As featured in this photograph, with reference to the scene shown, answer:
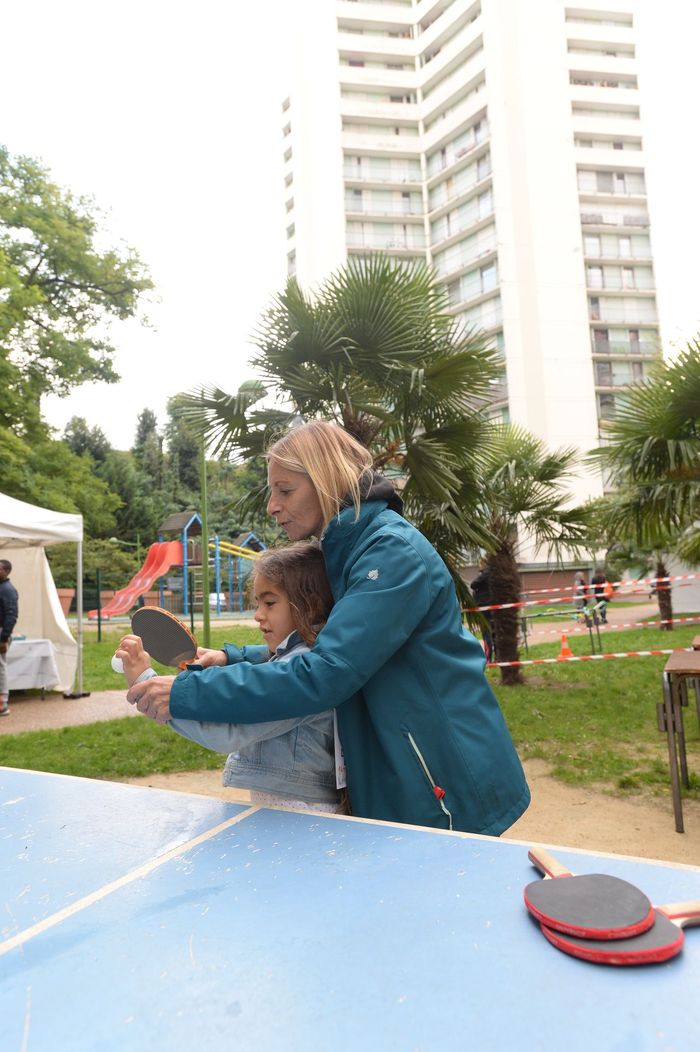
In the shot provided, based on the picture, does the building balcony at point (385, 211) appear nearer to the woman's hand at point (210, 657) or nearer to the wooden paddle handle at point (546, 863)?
the woman's hand at point (210, 657)

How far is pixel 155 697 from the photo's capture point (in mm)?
1444

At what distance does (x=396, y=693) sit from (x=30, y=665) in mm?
8878

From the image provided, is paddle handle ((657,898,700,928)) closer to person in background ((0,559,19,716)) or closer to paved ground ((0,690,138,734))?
paved ground ((0,690,138,734))

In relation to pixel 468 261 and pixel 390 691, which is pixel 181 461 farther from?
pixel 390 691

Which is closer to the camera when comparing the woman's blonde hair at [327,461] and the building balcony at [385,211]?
the woman's blonde hair at [327,461]

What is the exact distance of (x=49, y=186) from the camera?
17.9m

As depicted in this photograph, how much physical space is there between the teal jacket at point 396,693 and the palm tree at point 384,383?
13.8 feet

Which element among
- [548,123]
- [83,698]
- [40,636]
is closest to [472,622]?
[83,698]

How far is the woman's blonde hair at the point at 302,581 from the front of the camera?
1.92m

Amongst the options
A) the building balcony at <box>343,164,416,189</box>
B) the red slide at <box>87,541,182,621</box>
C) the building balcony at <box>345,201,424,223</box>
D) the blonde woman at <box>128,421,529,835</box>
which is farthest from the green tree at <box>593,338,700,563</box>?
the building balcony at <box>343,164,416,189</box>

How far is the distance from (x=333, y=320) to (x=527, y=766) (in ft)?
12.7

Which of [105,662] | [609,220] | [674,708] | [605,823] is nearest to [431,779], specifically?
[674,708]

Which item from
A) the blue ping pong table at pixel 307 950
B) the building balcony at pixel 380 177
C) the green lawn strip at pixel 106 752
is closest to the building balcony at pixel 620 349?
the building balcony at pixel 380 177

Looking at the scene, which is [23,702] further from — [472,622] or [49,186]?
[49,186]
